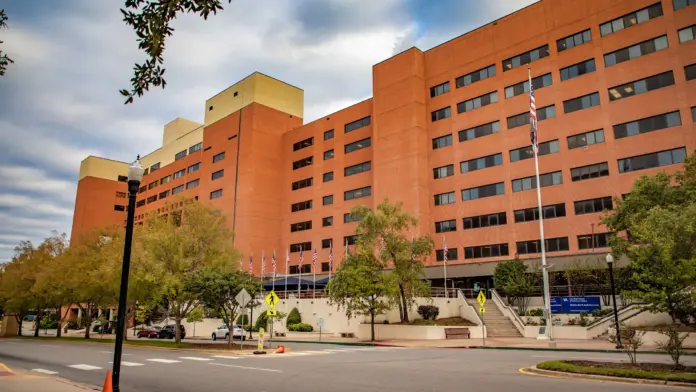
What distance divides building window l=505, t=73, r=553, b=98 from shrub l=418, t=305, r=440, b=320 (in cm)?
2478

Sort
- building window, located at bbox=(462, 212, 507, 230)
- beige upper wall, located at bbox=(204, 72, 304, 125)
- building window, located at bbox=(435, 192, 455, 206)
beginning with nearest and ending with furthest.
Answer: building window, located at bbox=(462, 212, 507, 230)
building window, located at bbox=(435, 192, 455, 206)
beige upper wall, located at bbox=(204, 72, 304, 125)

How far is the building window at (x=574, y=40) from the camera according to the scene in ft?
158

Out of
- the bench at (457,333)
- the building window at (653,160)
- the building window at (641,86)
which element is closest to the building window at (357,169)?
the building window at (641,86)

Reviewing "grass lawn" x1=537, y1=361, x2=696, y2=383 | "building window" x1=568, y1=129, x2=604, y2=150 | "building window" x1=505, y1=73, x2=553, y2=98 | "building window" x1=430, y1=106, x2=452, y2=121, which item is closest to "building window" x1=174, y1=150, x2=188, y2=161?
"building window" x1=430, y1=106, x2=452, y2=121

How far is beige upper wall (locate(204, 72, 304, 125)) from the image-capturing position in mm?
76812

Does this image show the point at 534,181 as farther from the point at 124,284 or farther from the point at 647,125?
the point at 124,284

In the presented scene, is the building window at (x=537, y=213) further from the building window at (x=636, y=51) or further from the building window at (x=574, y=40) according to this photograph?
the building window at (x=574, y=40)

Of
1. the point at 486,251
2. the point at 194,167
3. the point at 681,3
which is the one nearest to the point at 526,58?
the point at 681,3

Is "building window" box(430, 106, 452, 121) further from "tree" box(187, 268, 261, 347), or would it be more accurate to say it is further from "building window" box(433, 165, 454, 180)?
"tree" box(187, 268, 261, 347)

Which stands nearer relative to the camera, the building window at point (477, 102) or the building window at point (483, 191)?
the building window at point (483, 191)

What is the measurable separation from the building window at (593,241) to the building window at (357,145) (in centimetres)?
2924

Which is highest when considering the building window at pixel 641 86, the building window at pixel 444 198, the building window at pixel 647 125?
the building window at pixel 641 86

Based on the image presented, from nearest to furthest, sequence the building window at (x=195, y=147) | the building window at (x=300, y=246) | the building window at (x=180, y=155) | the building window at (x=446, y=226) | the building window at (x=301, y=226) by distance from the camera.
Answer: the building window at (x=446, y=226), the building window at (x=300, y=246), the building window at (x=301, y=226), the building window at (x=195, y=147), the building window at (x=180, y=155)

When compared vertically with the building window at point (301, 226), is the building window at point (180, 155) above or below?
above
